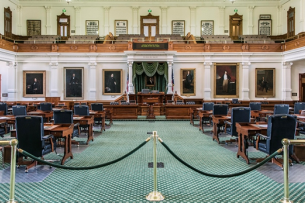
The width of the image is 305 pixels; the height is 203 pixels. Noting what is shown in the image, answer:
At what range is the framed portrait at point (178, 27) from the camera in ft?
68.2

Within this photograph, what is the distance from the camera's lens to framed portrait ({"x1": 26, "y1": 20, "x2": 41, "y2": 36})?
20578 mm

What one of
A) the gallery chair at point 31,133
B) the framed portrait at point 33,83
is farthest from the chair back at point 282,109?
the framed portrait at point 33,83

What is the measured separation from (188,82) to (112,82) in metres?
5.54

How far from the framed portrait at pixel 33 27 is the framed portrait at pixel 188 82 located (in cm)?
1251

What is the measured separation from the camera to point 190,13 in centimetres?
2080

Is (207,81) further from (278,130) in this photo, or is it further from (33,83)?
(278,130)

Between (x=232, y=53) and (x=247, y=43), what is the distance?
4.11 feet

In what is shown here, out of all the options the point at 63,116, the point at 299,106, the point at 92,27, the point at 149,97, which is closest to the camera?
the point at 63,116

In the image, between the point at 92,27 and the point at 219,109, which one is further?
the point at 92,27

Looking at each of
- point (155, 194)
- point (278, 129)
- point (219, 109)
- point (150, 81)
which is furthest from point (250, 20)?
point (155, 194)

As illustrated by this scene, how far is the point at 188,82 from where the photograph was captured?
18.1 metres

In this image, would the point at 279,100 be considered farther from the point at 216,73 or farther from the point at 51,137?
the point at 51,137

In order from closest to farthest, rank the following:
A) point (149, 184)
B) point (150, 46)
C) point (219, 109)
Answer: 1. point (149, 184)
2. point (219, 109)
3. point (150, 46)

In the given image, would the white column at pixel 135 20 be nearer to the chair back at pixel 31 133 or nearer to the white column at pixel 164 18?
the white column at pixel 164 18
